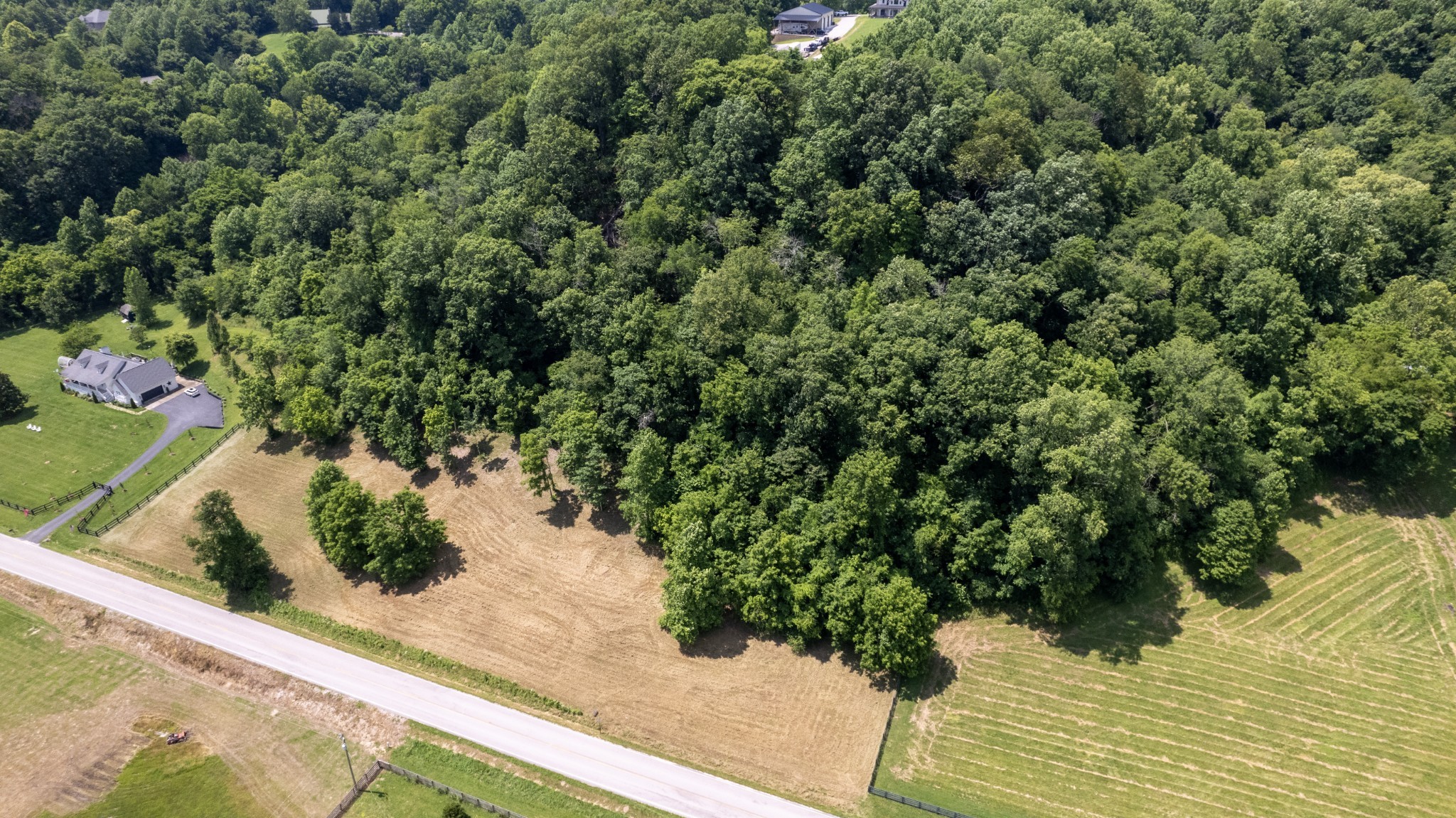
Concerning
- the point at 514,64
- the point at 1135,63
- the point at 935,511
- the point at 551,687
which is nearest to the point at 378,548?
the point at 551,687

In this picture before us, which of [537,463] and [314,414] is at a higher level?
[314,414]

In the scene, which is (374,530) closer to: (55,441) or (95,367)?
(55,441)

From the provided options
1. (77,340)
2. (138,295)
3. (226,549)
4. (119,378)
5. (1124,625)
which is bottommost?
(1124,625)

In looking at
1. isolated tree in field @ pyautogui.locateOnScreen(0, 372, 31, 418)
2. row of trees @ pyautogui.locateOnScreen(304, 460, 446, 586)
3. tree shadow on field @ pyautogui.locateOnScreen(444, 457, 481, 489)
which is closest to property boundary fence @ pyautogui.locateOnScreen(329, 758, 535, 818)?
row of trees @ pyautogui.locateOnScreen(304, 460, 446, 586)

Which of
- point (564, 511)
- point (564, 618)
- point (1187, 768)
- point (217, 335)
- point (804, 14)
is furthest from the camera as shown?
point (804, 14)

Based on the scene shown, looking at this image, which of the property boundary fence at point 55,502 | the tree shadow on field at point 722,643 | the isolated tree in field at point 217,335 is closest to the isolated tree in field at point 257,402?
the property boundary fence at point 55,502

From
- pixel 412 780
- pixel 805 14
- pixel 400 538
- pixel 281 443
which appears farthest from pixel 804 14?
pixel 412 780

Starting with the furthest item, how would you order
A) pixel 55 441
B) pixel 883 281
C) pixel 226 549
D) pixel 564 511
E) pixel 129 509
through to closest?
pixel 55 441
pixel 129 509
pixel 564 511
pixel 883 281
pixel 226 549

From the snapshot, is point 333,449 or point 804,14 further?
point 804,14
